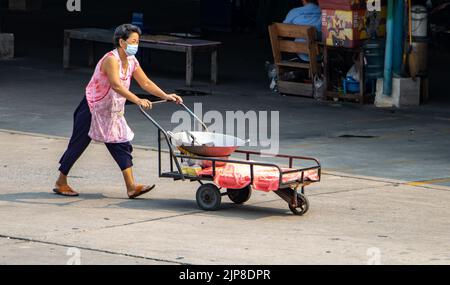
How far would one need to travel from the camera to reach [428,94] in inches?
797

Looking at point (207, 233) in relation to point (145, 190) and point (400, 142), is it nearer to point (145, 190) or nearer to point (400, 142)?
point (145, 190)

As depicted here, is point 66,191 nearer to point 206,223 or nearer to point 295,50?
point 206,223

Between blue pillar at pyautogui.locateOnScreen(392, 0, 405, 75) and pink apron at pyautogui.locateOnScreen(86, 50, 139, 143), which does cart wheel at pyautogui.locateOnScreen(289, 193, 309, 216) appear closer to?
pink apron at pyautogui.locateOnScreen(86, 50, 139, 143)

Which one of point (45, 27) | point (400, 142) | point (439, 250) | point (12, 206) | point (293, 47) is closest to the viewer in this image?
point (439, 250)

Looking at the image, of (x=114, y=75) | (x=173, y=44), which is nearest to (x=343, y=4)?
(x=173, y=44)

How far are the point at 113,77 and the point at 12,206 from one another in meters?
1.49

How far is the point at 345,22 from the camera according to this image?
62.7ft

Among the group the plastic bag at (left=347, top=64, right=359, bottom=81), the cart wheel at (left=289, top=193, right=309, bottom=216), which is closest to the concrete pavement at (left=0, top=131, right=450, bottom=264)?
the cart wheel at (left=289, top=193, right=309, bottom=216)

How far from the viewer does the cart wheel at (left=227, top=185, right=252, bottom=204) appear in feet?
39.0

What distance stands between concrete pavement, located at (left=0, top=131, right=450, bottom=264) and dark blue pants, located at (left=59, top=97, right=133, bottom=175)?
1.12 ft

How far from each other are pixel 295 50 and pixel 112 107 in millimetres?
8405

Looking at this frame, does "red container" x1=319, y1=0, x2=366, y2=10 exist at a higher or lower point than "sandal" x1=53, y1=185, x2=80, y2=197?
higher

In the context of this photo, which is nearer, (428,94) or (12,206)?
(12,206)
